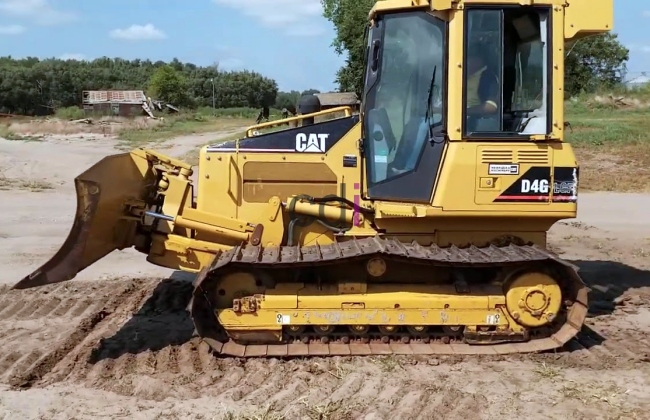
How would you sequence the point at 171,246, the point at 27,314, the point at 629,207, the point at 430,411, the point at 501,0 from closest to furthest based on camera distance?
1. the point at 430,411
2. the point at 501,0
3. the point at 171,246
4. the point at 27,314
5. the point at 629,207

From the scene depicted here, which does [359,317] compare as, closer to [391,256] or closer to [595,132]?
[391,256]

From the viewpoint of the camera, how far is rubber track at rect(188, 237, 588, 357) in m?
6.09

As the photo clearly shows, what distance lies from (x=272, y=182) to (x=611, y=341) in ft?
11.4

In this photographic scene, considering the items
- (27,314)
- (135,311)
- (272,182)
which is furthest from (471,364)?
(27,314)

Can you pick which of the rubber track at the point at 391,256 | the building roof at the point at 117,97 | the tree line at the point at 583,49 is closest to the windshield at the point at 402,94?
the rubber track at the point at 391,256

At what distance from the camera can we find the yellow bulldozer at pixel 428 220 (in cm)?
615

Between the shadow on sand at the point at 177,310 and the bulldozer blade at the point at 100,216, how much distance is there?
81 centimetres

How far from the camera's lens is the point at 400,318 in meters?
6.33

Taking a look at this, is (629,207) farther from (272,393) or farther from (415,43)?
(272,393)

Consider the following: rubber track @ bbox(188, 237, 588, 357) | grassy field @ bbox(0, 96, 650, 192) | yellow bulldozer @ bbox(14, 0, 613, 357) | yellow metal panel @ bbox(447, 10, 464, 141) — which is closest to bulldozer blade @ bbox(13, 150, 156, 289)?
yellow bulldozer @ bbox(14, 0, 613, 357)

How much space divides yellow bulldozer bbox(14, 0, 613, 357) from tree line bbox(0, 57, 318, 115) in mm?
58194

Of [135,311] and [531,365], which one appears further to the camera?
[135,311]

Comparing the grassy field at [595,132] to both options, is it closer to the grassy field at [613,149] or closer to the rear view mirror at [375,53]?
the grassy field at [613,149]

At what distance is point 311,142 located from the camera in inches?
273
